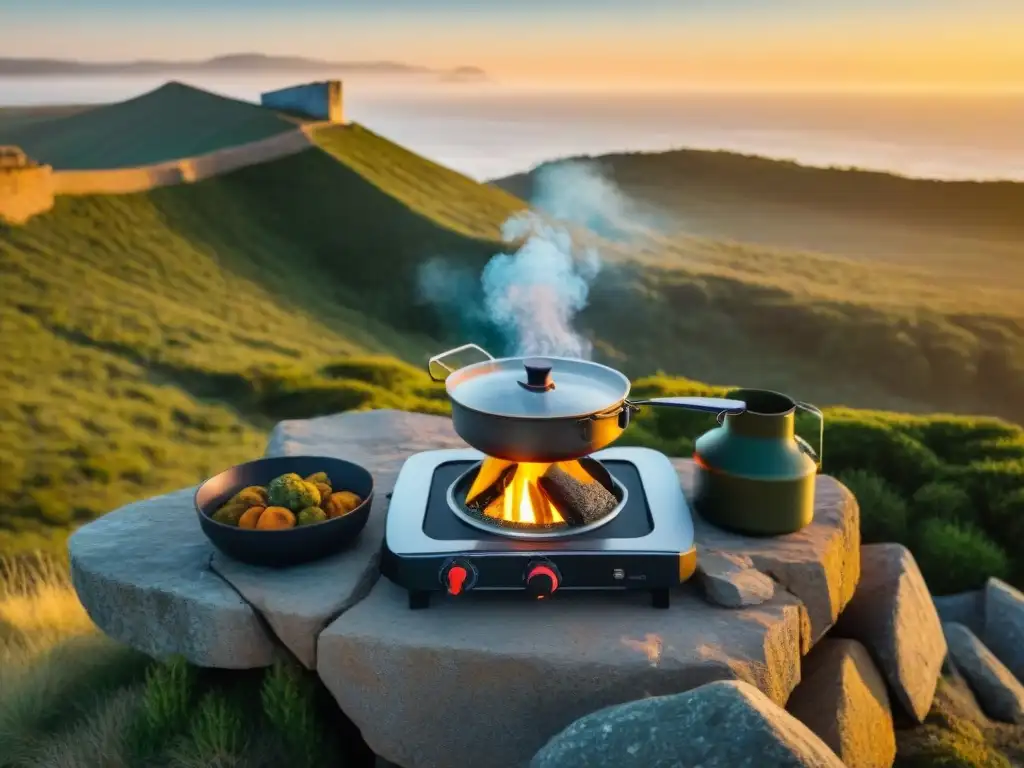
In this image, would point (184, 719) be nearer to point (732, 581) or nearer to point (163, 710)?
point (163, 710)

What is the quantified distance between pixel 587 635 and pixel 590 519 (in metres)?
0.53

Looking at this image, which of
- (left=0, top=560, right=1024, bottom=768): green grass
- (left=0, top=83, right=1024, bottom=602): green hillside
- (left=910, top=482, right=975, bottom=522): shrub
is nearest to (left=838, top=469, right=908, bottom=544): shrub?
(left=0, top=83, right=1024, bottom=602): green hillside

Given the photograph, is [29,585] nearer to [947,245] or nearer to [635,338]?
[635,338]

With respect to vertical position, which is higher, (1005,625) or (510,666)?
(510,666)

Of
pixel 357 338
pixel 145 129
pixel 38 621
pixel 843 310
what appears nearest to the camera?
pixel 38 621

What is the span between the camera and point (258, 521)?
3.99 metres

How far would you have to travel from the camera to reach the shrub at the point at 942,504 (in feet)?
22.0

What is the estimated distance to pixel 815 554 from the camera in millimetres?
4148

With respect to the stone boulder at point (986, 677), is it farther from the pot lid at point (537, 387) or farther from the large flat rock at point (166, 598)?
the large flat rock at point (166, 598)

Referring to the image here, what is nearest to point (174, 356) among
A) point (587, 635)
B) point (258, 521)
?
point (258, 521)

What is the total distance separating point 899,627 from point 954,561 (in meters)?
1.92

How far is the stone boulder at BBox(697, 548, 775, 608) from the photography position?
3814 millimetres

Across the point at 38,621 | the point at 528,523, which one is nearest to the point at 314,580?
the point at 528,523

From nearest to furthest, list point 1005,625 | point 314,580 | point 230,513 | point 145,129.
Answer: point 314,580
point 230,513
point 1005,625
point 145,129
